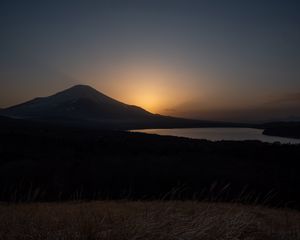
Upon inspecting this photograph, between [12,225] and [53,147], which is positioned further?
[53,147]

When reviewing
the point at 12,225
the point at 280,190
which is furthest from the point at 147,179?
the point at 12,225

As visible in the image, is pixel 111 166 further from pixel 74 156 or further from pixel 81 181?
pixel 74 156

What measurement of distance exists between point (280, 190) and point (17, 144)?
36.1 m

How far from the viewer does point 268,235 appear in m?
3.68

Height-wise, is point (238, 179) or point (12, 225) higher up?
point (12, 225)

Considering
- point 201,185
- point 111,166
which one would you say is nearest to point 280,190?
point 201,185

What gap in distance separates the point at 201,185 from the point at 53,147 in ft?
83.5

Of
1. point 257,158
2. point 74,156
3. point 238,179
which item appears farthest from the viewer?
point 257,158

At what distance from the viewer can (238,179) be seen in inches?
903

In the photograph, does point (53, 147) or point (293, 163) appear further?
point (53, 147)

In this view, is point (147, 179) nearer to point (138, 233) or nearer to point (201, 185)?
point (201, 185)

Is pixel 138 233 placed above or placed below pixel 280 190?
above

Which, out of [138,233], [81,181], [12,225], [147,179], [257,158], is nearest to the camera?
[138,233]

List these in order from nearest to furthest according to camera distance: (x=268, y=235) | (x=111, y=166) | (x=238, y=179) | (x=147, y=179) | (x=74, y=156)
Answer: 1. (x=268, y=235)
2. (x=147, y=179)
3. (x=238, y=179)
4. (x=111, y=166)
5. (x=74, y=156)
